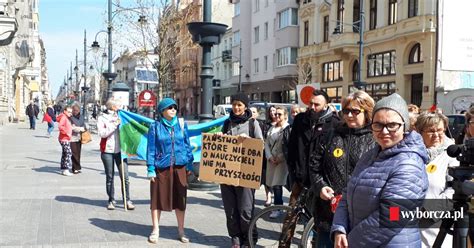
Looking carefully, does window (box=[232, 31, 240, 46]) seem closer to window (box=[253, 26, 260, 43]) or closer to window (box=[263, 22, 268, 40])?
window (box=[253, 26, 260, 43])

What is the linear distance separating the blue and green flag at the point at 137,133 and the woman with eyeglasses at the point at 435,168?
162 inches

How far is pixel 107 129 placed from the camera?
8258 millimetres

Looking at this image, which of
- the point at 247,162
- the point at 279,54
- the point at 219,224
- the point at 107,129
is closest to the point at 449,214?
the point at 247,162

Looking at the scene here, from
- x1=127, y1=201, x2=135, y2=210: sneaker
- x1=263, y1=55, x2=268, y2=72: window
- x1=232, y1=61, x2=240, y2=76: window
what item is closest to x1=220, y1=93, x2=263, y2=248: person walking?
x1=127, y1=201, x2=135, y2=210: sneaker

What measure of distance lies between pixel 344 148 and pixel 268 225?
2235 mm

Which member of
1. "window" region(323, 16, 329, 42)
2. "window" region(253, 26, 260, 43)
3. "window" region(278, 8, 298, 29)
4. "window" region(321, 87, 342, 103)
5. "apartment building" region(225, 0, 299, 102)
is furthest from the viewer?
"window" region(253, 26, 260, 43)

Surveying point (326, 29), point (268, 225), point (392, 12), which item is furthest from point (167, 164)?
point (326, 29)

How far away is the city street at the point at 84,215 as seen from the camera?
20.6 feet

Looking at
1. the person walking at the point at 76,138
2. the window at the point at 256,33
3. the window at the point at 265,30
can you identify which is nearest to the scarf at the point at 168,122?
the person walking at the point at 76,138

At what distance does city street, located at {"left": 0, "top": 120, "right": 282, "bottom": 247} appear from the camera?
628 centimetres

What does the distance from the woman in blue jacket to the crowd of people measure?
0.04ft

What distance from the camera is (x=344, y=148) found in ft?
12.8

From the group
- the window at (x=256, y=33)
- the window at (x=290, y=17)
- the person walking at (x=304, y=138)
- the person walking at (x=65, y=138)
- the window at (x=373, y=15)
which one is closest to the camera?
the person walking at (x=304, y=138)

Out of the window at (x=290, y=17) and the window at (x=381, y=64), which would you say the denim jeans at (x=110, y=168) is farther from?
the window at (x=290, y=17)
